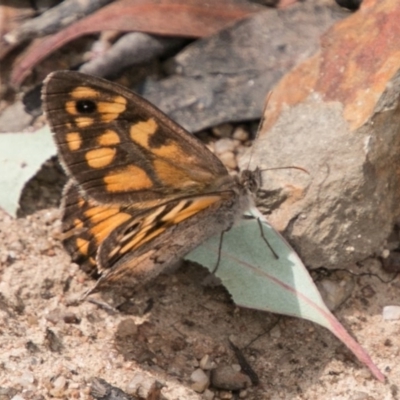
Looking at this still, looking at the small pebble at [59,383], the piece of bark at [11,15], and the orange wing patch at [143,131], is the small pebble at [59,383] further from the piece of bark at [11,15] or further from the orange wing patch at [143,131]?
the piece of bark at [11,15]

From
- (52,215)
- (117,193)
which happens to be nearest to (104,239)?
(117,193)

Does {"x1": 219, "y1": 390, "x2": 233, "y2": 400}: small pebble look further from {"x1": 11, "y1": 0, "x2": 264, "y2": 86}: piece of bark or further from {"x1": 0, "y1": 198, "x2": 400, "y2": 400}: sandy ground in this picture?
{"x1": 11, "y1": 0, "x2": 264, "y2": 86}: piece of bark

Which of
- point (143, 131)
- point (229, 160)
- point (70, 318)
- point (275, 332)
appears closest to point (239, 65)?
point (229, 160)

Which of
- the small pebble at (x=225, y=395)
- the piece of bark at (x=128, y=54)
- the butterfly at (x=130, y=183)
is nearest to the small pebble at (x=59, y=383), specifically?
the butterfly at (x=130, y=183)

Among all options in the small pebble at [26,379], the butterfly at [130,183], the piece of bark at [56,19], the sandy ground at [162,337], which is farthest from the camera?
the piece of bark at [56,19]

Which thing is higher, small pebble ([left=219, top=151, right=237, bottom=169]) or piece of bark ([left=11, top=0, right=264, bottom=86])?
piece of bark ([left=11, top=0, right=264, bottom=86])

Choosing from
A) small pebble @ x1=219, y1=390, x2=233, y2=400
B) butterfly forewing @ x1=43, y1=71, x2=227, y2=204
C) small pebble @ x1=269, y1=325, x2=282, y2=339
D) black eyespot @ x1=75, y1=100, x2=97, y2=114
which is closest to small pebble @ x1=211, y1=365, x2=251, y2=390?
small pebble @ x1=219, y1=390, x2=233, y2=400

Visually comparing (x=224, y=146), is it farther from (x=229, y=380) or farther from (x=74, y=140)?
(x=229, y=380)
